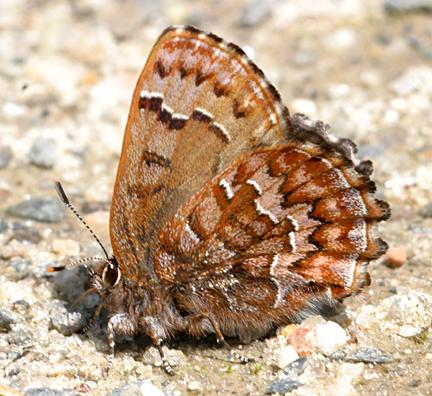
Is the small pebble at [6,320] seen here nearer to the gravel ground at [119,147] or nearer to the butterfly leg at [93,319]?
the gravel ground at [119,147]

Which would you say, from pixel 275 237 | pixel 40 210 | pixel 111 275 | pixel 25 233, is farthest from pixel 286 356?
pixel 40 210

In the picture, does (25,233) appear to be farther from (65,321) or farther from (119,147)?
(119,147)

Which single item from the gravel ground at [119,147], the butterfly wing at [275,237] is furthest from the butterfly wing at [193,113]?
the gravel ground at [119,147]

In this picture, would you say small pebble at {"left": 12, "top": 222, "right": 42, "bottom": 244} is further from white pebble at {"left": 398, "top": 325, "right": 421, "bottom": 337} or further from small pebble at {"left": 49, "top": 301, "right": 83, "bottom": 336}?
white pebble at {"left": 398, "top": 325, "right": 421, "bottom": 337}

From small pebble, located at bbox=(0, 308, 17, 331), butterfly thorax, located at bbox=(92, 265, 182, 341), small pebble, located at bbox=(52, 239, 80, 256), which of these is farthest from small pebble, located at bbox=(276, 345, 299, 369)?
small pebble, located at bbox=(52, 239, 80, 256)

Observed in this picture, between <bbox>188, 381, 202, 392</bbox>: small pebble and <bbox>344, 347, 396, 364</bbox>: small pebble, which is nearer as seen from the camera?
<bbox>188, 381, 202, 392</bbox>: small pebble

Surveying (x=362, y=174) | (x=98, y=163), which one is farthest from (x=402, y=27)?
(x=362, y=174)
